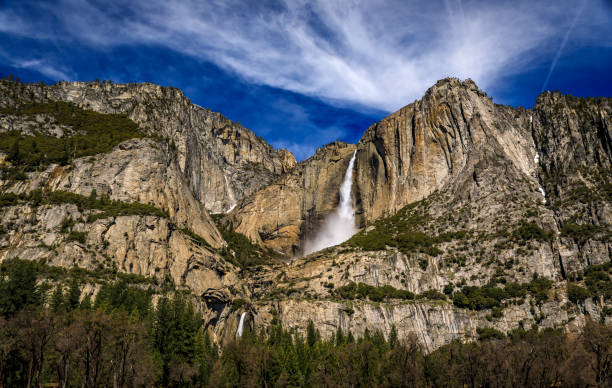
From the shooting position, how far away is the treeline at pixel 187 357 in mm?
59969

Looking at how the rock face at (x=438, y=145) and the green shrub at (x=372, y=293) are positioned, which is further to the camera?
the rock face at (x=438, y=145)

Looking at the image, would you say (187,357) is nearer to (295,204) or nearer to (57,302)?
(57,302)

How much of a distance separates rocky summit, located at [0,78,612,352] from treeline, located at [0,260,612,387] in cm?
2039

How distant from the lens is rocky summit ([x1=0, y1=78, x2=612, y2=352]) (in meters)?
110

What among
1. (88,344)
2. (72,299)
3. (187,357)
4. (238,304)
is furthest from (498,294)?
(88,344)

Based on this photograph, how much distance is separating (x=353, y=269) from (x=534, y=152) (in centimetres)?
7887

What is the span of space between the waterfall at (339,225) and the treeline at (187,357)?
283ft

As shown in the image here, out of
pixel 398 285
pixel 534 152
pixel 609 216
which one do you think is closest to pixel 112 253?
pixel 398 285

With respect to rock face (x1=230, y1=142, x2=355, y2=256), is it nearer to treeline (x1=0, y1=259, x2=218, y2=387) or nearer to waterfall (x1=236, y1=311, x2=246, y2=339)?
waterfall (x1=236, y1=311, x2=246, y2=339)

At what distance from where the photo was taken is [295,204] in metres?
187

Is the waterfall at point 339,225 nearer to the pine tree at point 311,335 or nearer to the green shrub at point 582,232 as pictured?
the pine tree at point 311,335

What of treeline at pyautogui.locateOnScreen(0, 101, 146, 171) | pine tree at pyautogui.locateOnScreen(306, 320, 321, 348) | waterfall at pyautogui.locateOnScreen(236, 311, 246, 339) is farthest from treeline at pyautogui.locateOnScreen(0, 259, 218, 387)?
treeline at pyautogui.locateOnScreen(0, 101, 146, 171)

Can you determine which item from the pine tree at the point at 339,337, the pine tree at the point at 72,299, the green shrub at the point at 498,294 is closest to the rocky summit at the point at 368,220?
the green shrub at the point at 498,294

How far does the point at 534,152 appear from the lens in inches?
6407
